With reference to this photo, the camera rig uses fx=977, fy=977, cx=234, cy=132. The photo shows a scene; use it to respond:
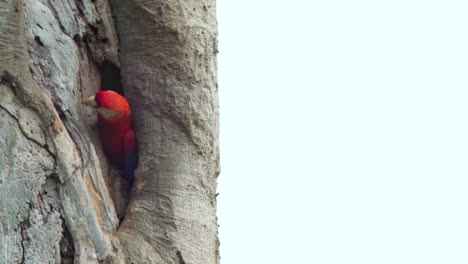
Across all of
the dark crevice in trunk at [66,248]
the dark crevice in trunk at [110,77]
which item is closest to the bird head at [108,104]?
the dark crevice in trunk at [110,77]

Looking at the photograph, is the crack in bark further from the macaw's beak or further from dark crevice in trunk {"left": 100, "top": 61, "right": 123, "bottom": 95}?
dark crevice in trunk {"left": 100, "top": 61, "right": 123, "bottom": 95}

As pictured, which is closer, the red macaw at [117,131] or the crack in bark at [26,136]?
the crack in bark at [26,136]

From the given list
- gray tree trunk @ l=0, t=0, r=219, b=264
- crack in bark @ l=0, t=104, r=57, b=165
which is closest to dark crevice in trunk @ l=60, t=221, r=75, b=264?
gray tree trunk @ l=0, t=0, r=219, b=264

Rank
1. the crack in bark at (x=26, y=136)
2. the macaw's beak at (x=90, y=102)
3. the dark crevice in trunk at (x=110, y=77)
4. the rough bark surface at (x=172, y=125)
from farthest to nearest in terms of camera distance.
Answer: the dark crevice in trunk at (x=110, y=77) < the macaw's beak at (x=90, y=102) < the rough bark surface at (x=172, y=125) < the crack in bark at (x=26, y=136)

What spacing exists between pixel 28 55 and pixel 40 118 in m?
0.28

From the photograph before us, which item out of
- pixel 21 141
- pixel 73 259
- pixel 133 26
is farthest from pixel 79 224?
pixel 133 26

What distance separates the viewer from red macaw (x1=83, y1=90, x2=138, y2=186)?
143 inches

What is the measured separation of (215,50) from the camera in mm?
3938

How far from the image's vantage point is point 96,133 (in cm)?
375

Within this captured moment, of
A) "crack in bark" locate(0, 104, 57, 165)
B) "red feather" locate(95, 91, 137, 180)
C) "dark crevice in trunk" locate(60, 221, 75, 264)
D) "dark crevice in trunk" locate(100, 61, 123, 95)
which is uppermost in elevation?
"dark crevice in trunk" locate(100, 61, 123, 95)

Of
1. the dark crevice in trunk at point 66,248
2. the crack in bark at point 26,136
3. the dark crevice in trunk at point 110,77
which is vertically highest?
the dark crevice in trunk at point 110,77

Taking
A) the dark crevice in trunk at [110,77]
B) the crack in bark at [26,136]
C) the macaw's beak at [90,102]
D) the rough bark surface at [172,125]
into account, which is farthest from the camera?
the dark crevice in trunk at [110,77]

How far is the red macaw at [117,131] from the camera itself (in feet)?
11.9

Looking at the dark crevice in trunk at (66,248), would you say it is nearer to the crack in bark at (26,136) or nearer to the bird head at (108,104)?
the crack in bark at (26,136)
